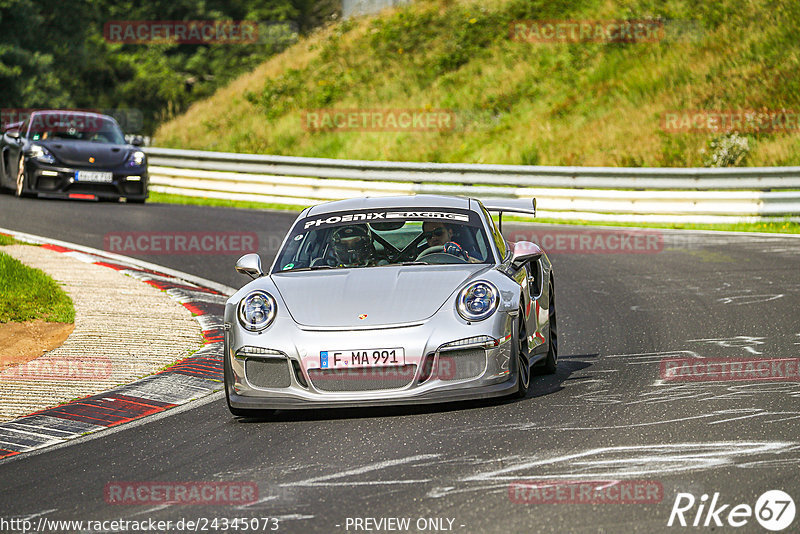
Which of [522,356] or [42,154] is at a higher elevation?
[42,154]

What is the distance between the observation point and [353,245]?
323 inches

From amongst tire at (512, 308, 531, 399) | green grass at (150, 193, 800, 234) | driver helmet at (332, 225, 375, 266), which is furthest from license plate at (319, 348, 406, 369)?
green grass at (150, 193, 800, 234)

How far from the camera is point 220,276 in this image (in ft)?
46.1

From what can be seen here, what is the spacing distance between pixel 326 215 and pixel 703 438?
3410mm

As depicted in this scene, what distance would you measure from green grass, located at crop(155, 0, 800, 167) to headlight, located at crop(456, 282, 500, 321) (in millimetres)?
15577

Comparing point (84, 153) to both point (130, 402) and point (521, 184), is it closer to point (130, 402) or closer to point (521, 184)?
point (521, 184)

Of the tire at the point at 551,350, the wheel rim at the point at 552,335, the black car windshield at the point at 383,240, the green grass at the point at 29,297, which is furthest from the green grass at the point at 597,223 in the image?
the black car windshield at the point at 383,240

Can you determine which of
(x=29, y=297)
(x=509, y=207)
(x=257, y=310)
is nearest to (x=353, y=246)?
(x=257, y=310)

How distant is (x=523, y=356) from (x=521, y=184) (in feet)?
46.3

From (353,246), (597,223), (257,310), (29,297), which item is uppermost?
(353,246)

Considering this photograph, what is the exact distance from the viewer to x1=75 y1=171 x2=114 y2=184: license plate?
20.2 m

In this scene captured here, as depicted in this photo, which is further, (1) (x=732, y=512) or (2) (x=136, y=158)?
(2) (x=136, y=158)

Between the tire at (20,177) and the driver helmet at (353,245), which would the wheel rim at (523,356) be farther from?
the tire at (20,177)

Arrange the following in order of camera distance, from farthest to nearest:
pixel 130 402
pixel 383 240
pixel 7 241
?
1. pixel 7 241
2. pixel 383 240
3. pixel 130 402
